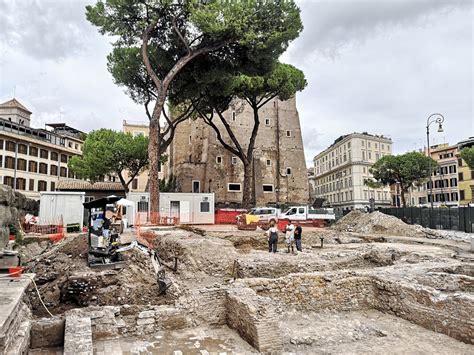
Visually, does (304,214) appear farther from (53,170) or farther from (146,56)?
(53,170)

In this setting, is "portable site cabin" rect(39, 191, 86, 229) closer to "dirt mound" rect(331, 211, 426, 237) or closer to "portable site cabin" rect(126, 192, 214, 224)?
"portable site cabin" rect(126, 192, 214, 224)

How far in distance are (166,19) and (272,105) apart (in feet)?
73.4

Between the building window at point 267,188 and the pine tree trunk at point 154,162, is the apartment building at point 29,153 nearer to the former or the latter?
the pine tree trunk at point 154,162

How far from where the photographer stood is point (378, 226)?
24672 mm

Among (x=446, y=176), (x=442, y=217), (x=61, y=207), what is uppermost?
(x=446, y=176)

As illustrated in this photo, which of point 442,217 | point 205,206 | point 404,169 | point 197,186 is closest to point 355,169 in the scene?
point 404,169

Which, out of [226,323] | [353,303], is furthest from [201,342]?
[353,303]

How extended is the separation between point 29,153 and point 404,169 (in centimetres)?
4677

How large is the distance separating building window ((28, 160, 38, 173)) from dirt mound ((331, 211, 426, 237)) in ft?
116

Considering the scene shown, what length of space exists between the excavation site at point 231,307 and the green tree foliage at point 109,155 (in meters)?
21.4

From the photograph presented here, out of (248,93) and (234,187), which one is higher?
(248,93)

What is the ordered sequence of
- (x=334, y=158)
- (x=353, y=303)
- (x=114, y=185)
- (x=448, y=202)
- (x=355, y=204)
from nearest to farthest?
(x=353, y=303) < (x=114, y=185) < (x=448, y=202) < (x=355, y=204) < (x=334, y=158)

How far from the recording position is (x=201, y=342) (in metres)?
6.83

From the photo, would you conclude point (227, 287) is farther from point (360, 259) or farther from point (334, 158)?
point (334, 158)
